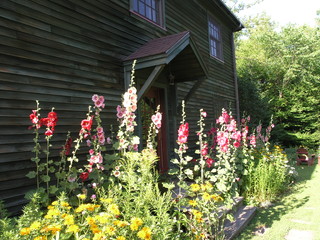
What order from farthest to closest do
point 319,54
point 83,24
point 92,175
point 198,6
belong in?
point 319,54, point 198,6, point 83,24, point 92,175

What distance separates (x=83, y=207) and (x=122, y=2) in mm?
4182

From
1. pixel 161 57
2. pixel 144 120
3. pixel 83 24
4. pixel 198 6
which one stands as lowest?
pixel 144 120

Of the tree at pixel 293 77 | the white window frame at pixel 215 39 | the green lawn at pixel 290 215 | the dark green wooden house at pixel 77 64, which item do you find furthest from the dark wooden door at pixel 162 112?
the tree at pixel 293 77

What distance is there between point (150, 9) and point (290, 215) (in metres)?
5.15

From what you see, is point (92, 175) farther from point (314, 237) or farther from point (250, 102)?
point (250, 102)

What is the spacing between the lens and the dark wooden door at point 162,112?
5.55 m

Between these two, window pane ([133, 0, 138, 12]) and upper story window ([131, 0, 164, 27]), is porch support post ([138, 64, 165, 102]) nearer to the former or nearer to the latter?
upper story window ([131, 0, 164, 27])

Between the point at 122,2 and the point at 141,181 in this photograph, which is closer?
the point at 141,181

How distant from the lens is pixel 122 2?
4.87 metres

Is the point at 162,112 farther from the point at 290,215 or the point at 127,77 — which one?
the point at 290,215

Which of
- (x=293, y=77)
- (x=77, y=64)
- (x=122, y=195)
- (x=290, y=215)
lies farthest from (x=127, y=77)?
(x=293, y=77)

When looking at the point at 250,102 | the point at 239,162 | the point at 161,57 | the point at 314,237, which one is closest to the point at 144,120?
the point at 161,57

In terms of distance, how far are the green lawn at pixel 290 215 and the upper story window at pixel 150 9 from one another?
458 centimetres

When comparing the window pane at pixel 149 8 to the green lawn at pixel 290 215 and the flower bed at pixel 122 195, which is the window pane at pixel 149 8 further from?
the green lawn at pixel 290 215
